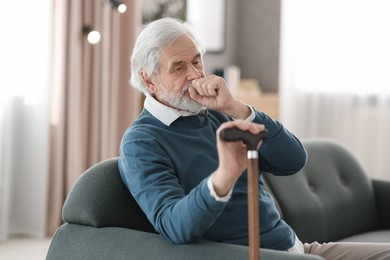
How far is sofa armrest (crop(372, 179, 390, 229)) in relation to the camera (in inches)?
119

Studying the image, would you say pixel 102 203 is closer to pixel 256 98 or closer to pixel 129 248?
pixel 129 248

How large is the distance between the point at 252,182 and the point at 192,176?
43 centimetres

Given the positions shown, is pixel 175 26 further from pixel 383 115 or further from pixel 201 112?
pixel 383 115

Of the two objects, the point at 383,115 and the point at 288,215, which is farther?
the point at 383,115

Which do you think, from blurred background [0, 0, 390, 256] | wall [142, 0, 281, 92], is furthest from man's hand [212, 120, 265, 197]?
wall [142, 0, 281, 92]

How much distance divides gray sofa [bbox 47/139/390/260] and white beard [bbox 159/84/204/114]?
0.25 m

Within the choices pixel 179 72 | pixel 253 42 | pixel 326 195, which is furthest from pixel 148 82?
pixel 253 42

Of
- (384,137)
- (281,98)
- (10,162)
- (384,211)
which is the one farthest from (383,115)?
(10,162)

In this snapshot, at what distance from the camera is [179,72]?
2.12 metres

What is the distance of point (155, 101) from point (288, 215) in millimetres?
799

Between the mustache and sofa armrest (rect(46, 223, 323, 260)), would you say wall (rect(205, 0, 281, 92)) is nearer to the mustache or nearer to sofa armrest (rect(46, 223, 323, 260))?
the mustache

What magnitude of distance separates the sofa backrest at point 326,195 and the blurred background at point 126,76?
970mm

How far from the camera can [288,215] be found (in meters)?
2.65

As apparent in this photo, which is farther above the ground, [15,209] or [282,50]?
[282,50]
